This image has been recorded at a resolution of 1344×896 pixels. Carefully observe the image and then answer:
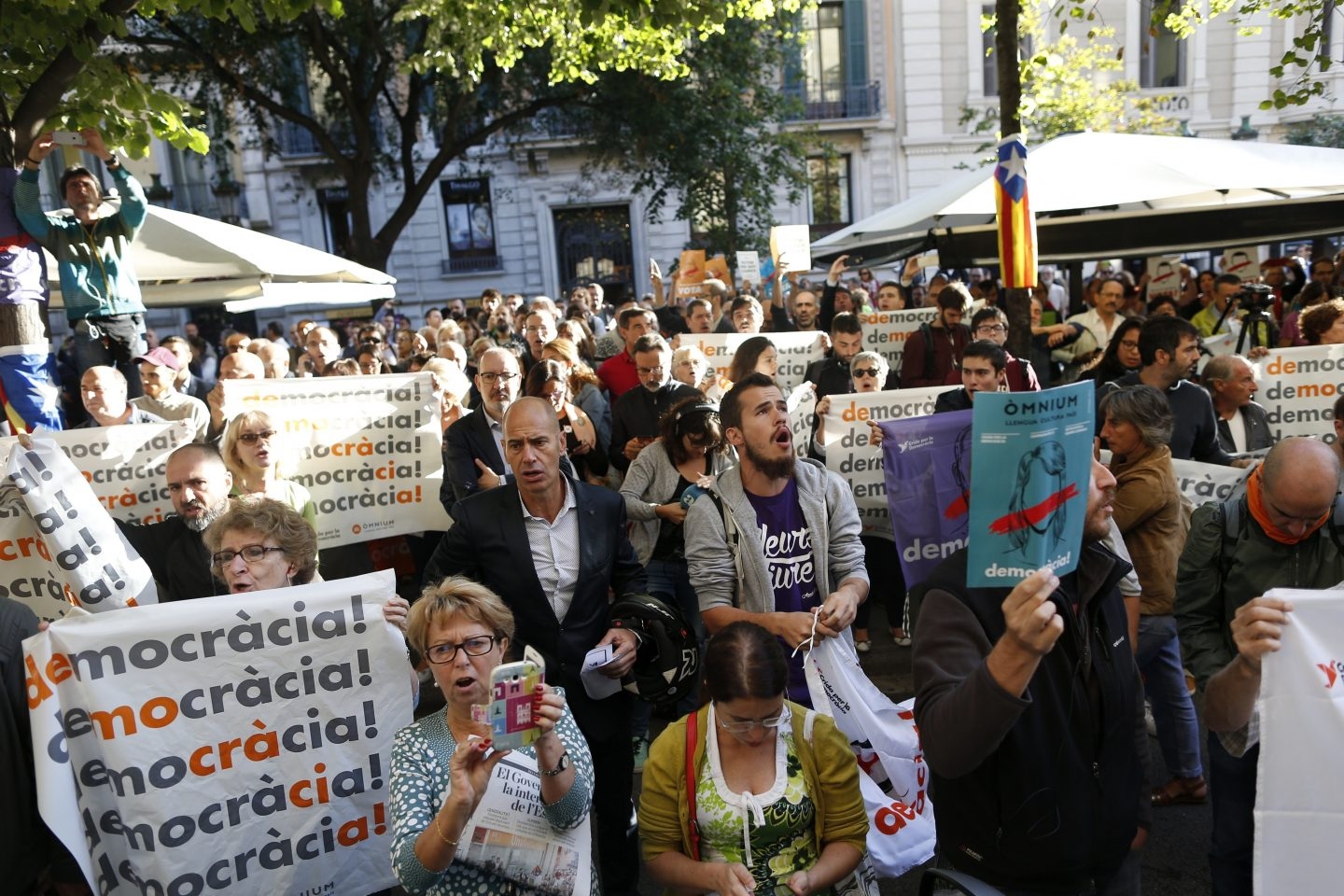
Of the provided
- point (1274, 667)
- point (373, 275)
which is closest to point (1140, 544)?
point (1274, 667)

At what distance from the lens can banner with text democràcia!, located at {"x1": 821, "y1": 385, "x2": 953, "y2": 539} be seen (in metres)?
5.83

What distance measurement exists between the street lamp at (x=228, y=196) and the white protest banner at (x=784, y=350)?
26.0 metres

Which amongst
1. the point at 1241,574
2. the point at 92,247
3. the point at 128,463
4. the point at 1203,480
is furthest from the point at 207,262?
the point at 1241,574

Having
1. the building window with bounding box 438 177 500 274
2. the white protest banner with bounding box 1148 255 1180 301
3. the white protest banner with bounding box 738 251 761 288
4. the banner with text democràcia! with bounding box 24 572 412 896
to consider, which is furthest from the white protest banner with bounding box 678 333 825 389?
the building window with bounding box 438 177 500 274

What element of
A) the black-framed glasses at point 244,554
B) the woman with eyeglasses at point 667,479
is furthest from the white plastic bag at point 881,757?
the black-framed glasses at point 244,554

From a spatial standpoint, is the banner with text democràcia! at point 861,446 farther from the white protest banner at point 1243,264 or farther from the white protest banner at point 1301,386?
the white protest banner at point 1243,264

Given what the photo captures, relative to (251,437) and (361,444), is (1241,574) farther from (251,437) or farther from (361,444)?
(361,444)

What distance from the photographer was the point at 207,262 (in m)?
7.97

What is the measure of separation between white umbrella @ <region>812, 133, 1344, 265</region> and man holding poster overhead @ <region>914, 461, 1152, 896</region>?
482 cm

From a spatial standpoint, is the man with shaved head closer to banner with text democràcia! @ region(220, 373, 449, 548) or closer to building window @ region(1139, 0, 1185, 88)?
banner with text democràcia! @ region(220, 373, 449, 548)

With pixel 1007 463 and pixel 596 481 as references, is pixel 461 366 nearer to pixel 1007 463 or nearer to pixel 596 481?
pixel 596 481

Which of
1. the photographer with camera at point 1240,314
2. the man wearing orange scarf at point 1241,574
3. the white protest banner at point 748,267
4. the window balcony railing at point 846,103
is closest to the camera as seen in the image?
the man wearing orange scarf at point 1241,574

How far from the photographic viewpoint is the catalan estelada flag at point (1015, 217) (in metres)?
5.67

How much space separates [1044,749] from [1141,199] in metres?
5.88
